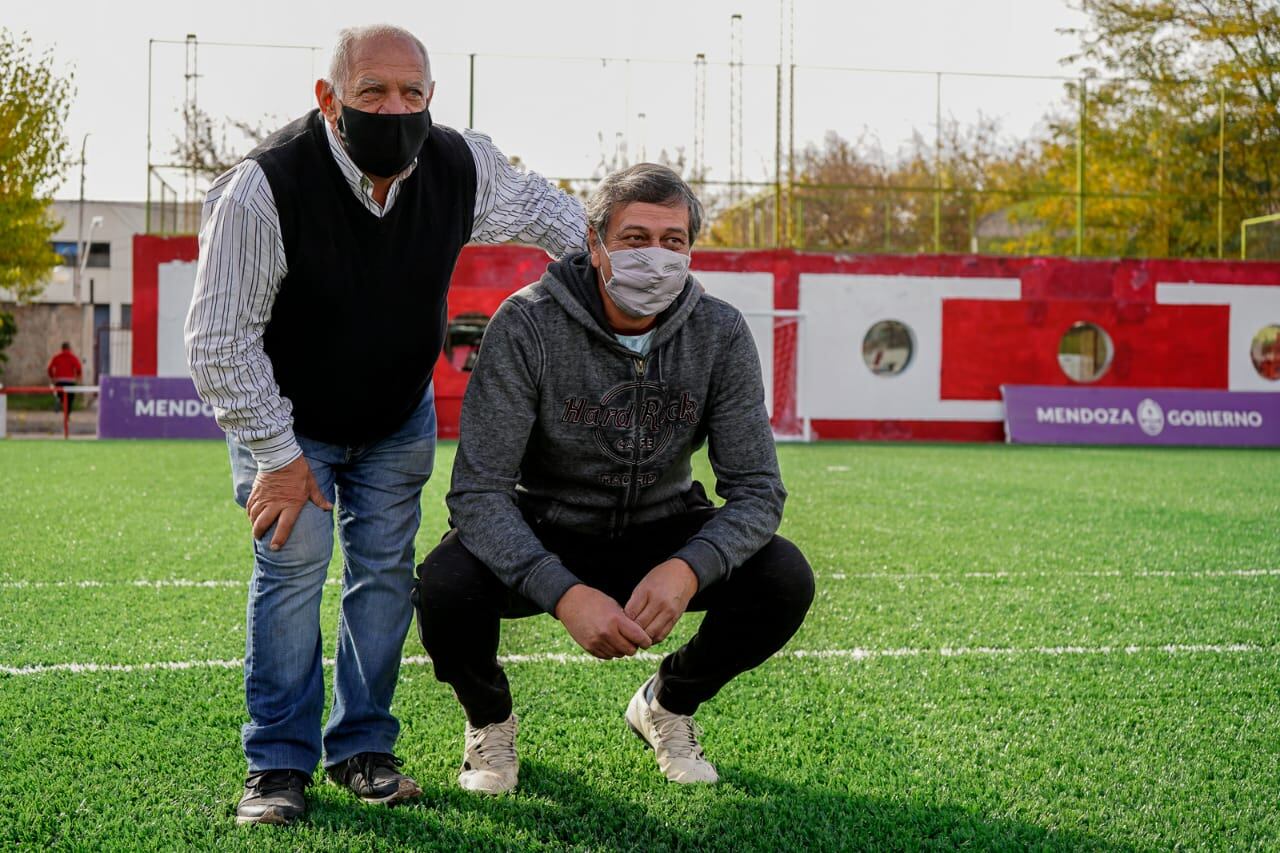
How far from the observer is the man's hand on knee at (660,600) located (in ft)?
9.55

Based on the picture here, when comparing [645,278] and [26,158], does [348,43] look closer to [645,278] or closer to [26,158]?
[645,278]

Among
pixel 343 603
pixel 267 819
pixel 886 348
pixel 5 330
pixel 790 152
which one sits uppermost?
pixel 790 152

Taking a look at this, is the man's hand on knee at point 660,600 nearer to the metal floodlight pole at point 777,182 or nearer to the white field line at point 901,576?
the white field line at point 901,576

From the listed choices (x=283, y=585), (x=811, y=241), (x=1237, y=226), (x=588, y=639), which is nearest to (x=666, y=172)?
(x=588, y=639)

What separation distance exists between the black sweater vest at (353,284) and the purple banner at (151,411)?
15.8 m

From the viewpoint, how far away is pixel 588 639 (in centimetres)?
284

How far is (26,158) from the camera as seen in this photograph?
2525 cm

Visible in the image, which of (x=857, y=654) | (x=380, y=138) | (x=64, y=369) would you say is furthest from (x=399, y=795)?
(x=64, y=369)

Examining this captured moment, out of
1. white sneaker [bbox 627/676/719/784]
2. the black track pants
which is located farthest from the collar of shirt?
white sneaker [bbox 627/676/719/784]

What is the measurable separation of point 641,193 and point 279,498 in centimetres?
109

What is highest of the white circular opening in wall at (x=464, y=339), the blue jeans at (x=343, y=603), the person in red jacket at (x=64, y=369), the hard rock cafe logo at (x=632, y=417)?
the white circular opening in wall at (x=464, y=339)

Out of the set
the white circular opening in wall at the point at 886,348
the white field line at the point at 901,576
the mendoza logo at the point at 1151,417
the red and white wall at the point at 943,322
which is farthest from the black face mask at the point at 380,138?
the white circular opening in wall at the point at 886,348

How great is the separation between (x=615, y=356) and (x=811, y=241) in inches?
847

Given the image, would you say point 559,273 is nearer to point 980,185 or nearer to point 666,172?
point 666,172
